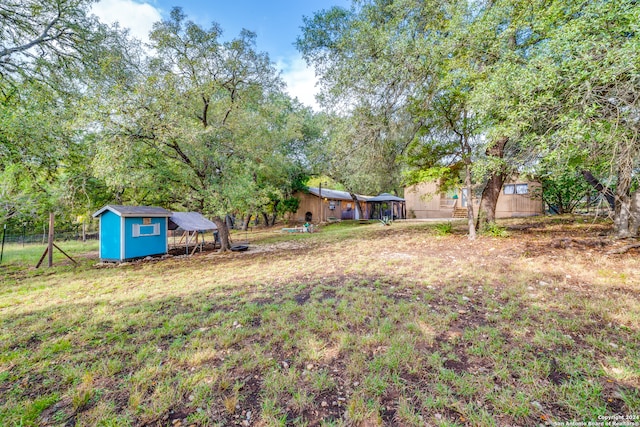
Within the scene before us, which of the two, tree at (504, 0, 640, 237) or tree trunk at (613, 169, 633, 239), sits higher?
tree at (504, 0, 640, 237)

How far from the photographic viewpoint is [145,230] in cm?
Answer: 945

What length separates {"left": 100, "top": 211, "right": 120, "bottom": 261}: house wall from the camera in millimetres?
8727

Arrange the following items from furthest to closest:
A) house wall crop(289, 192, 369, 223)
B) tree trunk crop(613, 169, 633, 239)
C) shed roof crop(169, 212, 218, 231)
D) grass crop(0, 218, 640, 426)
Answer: house wall crop(289, 192, 369, 223), shed roof crop(169, 212, 218, 231), tree trunk crop(613, 169, 633, 239), grass crop(0, 218, 640, 426)

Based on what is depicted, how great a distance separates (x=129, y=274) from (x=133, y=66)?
23.1ft

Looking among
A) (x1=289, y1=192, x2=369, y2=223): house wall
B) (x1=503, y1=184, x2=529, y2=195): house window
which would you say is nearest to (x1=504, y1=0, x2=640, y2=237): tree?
(x1=503, y1=184, x2=529, y2=195): house window

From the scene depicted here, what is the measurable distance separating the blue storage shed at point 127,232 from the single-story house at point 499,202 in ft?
34.3

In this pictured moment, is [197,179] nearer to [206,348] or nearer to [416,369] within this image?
[206,348]

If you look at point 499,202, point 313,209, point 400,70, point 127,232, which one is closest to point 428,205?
point 499,202

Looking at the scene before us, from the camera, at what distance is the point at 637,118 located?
13.9 feet

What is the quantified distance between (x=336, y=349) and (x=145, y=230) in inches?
368

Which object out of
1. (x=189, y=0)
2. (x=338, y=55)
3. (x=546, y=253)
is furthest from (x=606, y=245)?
(x=189, y=0)

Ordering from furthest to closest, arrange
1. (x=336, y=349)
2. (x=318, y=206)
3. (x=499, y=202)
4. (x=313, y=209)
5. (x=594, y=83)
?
(x=313, y=209) < (x=318, y=206) < (x=499, y=202) < (x=594, y=83) < (x=336, y=349)

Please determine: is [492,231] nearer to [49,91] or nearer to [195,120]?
[195,120]

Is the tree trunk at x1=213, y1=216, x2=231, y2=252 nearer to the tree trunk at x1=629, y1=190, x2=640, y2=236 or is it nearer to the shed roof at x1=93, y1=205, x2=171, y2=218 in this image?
the shed roof at x1=93, y1=205, x2=171, y2=218
